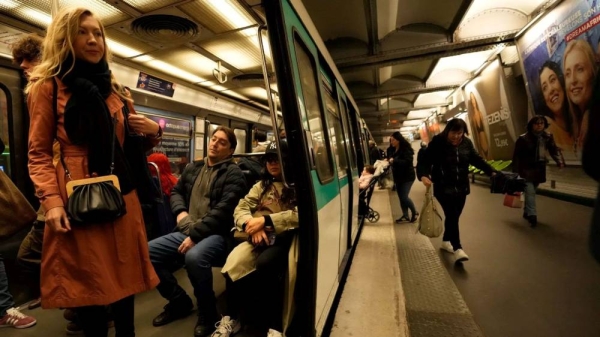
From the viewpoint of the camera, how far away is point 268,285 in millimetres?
1893

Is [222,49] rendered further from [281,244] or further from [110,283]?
[110,283]

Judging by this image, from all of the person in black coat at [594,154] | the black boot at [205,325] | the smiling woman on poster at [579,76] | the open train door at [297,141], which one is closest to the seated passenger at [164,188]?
the black boot at [205,325]

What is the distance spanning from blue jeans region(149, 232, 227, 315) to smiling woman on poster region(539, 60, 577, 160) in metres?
6.71

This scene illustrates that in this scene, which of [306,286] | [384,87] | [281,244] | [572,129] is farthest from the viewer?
[384,87]

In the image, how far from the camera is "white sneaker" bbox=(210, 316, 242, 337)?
1.97 meters

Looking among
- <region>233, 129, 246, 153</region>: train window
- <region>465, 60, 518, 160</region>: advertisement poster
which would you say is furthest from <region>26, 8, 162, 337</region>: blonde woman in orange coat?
<region>465, 60, 518, 160</region>: advertisement poster

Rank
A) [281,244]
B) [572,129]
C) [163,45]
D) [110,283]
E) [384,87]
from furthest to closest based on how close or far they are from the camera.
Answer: [384,87] < [572,129] < [163,45] < [281,244] < [110,283]

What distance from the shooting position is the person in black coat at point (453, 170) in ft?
11.3

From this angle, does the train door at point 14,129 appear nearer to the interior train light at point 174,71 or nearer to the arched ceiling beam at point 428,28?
the interior train light at point 174,71

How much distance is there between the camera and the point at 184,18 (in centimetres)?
351

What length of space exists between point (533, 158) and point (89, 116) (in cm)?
631

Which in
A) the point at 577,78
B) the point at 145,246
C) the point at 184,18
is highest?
the point at 184,18

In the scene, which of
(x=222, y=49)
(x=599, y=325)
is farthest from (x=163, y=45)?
(x=599, y=325)

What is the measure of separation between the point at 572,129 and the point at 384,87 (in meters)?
5.67
